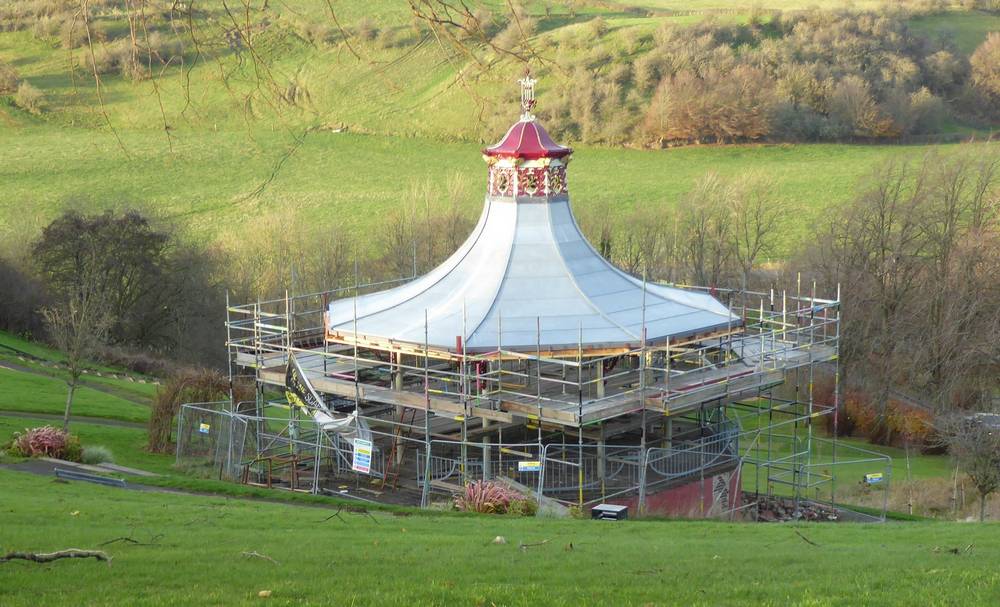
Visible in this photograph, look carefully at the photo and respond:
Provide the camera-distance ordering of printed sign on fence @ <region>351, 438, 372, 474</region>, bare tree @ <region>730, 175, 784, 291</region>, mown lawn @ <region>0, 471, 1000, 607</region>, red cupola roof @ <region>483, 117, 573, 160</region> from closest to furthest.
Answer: mown lawn @ <region>0, 471, 1000, 607</region>
printed sign on fence @ <region>351, 438, 372, 474</region>
red cupola roof @ <region>483, 117, 573, 160</region>
bare tree @ <region>730, 175, 784, 291</region>

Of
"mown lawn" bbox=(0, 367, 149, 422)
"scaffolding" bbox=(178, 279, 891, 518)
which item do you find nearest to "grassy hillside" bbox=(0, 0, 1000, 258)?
"mown lawn" bbox=(0, 367, 149, 422)

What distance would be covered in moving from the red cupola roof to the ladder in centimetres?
686

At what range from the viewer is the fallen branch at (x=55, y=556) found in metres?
14.2

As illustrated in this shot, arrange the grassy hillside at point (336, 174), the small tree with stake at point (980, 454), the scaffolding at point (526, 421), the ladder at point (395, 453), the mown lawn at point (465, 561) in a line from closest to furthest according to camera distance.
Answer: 1. the mown lawn at point (465, 561)
2. the scaffolding at point (526, 421)
3. the ladder at point (395, 453)
4. the small tree with stake at point (980, 454)
5. the grassy hillside at point (336, 174)

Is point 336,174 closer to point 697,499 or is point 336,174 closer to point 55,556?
point 697,499

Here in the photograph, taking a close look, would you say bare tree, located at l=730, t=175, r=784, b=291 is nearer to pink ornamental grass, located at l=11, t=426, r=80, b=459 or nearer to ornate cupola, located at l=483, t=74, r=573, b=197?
ornate cupola, located at l=483, t=74, r=573, b=197

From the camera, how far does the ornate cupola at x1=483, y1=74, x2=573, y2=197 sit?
1284 inches

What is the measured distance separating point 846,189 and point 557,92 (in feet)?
66.2

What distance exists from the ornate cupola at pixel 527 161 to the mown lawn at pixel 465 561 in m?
12.0

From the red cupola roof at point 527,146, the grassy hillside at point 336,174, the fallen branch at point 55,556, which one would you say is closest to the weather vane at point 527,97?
the red cupola roof at point 527,146

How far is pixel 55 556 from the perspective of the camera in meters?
14.3

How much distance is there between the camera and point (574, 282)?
106 feet

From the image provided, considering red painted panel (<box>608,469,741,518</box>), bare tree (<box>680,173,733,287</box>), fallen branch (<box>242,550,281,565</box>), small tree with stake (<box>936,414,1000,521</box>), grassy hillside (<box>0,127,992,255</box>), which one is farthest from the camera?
grassy hillside (<box>0,127,992,255</box>)

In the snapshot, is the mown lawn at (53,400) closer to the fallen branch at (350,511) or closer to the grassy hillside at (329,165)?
the fallen branch at (350,511)
